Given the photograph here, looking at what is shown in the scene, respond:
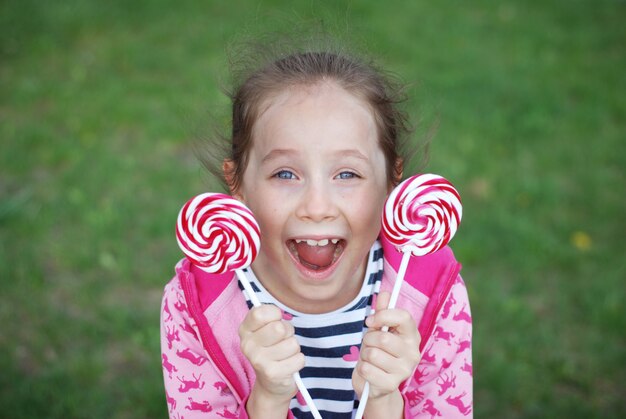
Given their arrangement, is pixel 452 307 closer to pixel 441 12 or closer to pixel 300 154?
pixel 300 154

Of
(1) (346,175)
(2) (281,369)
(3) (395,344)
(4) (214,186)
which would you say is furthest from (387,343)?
(4) (214,186)

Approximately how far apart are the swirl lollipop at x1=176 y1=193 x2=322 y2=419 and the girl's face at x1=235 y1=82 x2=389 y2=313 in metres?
0.12

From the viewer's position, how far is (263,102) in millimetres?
2141

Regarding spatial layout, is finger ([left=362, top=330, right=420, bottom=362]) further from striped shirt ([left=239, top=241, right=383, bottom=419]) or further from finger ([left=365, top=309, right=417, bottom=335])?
striped shirt ([left=239, top=241, right=383, bottom=419])

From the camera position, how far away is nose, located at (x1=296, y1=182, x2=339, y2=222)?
6.40ft

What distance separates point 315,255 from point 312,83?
0.49 m

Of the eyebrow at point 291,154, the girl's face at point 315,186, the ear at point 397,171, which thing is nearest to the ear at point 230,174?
the girl's face at point 315,186

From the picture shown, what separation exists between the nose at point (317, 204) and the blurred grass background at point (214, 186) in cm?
92

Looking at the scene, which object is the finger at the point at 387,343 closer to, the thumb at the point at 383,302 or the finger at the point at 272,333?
the thumb at the point at 383,302

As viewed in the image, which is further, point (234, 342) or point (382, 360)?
point (234, 342)

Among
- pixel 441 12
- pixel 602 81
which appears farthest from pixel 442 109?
pixel 441 12

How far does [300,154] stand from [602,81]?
5044 mm

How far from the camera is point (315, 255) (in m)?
2.09

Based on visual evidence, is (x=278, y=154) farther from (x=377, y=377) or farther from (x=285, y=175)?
(x=377, y=377)
